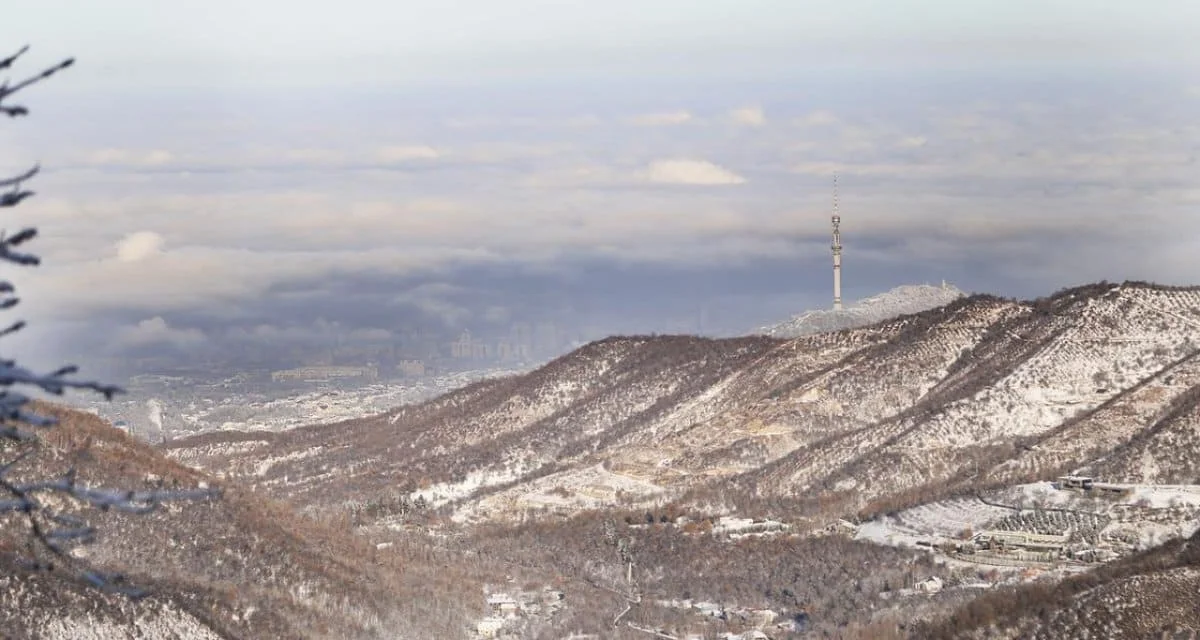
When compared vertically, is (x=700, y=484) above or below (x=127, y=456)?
below

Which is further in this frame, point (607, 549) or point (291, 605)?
point (607, 549)

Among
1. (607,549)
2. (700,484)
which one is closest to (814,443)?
(700,484)

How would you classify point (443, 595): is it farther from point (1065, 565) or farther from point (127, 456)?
point (1065, 565)

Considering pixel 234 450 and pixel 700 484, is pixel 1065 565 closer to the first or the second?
pixel 700 484

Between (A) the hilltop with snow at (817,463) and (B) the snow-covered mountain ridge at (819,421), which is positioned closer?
(A) the hilltop with snow at (817,463)

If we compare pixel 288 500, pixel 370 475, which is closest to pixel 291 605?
pixel 288 500

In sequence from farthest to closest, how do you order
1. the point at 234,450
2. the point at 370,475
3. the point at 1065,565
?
the point at 234,450 < the point at 370,475 < the point at 1065,565

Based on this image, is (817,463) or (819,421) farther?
(819,421)

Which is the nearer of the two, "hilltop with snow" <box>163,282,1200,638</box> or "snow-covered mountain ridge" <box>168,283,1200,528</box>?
"hilltop with snow" <box>163,282,1200,638</box>

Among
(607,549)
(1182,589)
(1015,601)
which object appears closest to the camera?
(1182,589)

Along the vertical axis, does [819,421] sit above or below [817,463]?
above
